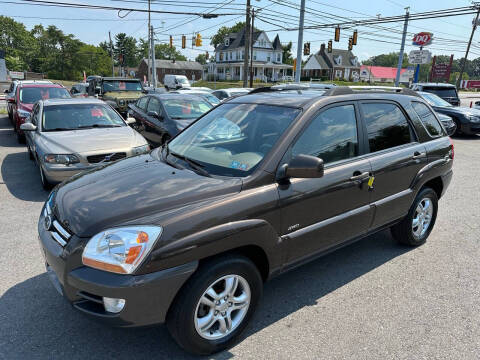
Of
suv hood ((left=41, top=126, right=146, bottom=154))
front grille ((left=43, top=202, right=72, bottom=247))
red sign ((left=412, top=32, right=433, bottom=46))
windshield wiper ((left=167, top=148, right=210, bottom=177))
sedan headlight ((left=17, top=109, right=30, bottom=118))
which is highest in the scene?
red sign ((left=412, top=32, right=433, bottom=46))

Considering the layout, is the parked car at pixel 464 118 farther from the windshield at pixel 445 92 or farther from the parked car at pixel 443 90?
the windshield at pixel 445 92

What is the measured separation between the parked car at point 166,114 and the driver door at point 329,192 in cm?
527

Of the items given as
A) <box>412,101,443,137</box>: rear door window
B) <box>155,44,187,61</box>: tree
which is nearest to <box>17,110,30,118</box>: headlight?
<box>412,101,443,137</box>: rear door window

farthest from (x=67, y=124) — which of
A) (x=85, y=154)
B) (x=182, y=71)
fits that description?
(x=182, y=71)

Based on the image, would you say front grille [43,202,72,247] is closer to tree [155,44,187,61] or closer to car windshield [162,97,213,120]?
car windshield [162,97,213,120]

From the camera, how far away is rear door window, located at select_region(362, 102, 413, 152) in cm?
348

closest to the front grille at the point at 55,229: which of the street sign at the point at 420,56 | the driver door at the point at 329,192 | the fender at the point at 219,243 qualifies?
the fender at the point at 219,243

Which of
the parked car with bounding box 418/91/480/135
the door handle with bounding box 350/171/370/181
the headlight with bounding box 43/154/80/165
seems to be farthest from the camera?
the parked car with bounding box 418/91/480/135

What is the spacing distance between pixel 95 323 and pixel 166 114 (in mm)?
6366

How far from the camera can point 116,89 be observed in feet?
48.6

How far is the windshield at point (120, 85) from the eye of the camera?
14789mm

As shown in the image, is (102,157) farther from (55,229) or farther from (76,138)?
(55,229)

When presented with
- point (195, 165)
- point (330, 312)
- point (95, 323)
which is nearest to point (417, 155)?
point (330, 312)

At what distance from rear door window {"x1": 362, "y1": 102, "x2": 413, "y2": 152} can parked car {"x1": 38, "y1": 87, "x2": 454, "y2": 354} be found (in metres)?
0.02
